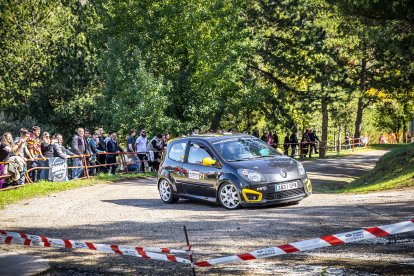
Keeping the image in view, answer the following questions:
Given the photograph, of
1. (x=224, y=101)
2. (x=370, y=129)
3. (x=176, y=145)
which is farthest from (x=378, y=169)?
(x=370, y=129)

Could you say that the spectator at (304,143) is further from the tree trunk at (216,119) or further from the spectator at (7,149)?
the spectator at (7,149)

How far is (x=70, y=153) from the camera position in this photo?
2395 centimetres

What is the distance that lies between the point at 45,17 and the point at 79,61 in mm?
7235

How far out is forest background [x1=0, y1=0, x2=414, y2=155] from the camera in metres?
39.1

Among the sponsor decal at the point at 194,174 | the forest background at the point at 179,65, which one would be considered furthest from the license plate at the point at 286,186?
the forest background at the point at 179,65

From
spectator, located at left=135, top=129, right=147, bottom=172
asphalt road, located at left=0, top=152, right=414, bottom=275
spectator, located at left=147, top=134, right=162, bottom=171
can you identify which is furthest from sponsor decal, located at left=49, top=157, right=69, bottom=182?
spectator, located at left=147, top=134, right=162, bottom=171

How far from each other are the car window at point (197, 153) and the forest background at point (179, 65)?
1721 centimetres

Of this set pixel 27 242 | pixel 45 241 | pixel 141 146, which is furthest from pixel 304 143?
pixel 45 241

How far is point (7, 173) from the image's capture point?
1988 cm

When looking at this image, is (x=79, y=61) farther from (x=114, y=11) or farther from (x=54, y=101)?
(x=114, y=11)

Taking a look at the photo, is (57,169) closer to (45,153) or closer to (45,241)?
(45,153)

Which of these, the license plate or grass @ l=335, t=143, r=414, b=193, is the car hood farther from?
grass @ l=335, t=143, r=414, b=193

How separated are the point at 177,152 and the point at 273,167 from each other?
3.05 metres

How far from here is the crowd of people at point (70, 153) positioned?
783 inches
